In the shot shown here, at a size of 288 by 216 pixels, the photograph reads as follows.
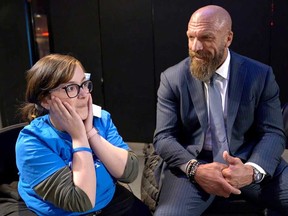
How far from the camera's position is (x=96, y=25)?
3.51 metres

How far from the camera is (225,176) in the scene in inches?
69.3

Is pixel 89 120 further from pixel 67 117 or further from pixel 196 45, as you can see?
pixel 196 45

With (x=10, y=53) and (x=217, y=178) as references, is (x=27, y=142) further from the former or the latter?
(x=10, y=53)

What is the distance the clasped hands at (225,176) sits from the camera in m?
1.74

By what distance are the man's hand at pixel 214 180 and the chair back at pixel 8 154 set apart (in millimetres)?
867

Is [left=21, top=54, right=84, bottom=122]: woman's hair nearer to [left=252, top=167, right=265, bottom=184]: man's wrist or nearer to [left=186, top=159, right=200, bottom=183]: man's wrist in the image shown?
[left=186, top=159, right=200, bottom=183]: man's wrist

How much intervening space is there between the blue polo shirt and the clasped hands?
48cm

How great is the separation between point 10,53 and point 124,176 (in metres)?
2.71

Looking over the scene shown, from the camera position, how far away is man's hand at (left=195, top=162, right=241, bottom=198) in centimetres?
173

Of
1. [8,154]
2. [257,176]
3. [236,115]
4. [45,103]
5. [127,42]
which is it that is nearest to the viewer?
[45,103]

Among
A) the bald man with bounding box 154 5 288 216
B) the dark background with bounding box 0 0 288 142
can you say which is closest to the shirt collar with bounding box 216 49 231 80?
the bald man with bounding box 154 5 288 216

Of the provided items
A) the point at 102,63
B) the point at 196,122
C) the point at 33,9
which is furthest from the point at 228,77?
the point at 33,9

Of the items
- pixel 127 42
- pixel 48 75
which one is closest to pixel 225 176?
pixel 48 75

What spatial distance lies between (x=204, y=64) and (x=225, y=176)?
0.58 m
